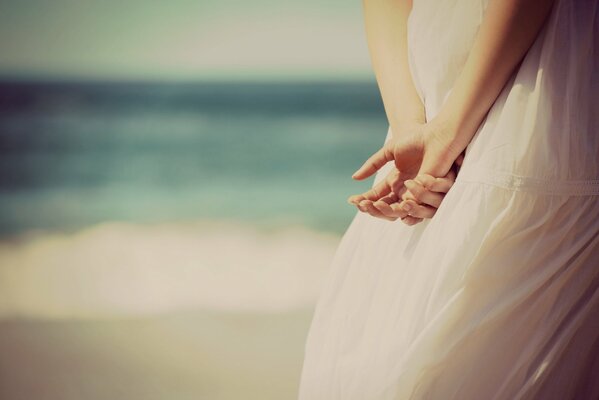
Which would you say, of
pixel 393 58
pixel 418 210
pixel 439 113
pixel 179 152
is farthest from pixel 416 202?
pixel 179 152

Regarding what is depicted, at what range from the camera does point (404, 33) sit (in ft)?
3.45

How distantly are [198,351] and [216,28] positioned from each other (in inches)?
270

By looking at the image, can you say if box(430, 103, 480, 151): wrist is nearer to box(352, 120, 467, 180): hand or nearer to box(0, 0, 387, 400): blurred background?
box(352, 120, 467, 180): hand

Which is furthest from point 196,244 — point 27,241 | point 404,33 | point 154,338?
point 404,33

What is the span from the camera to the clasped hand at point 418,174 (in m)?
0.86

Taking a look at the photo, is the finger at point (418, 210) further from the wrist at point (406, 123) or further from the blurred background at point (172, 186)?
the blurred background at point (172, 186)

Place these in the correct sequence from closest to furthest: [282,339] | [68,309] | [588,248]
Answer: [588,248]
[282,339]
[68,309]

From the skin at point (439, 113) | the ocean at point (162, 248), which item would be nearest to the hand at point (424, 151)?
the skin at point (439, 113)

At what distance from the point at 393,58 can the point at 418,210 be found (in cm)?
28

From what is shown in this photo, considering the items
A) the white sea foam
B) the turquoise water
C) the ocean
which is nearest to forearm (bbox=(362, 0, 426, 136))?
the ocean

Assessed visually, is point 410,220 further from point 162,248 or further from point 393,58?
point 162,248

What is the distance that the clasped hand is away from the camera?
2.81 ft

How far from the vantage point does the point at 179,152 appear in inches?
195

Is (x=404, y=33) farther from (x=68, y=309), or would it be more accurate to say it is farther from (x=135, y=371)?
(x=68, y=309)
